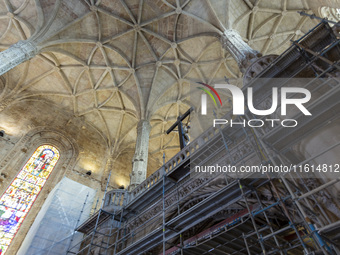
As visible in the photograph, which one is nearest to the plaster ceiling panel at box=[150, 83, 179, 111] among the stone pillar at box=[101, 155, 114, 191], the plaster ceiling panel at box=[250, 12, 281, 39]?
the stone pillar at box=[101, 155, 114, 191]

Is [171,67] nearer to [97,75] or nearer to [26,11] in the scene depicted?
[97,75]

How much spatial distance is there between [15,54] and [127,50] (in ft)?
23.7

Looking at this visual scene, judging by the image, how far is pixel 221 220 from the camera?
6.62 metres

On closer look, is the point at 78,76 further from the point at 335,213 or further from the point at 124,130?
the point at 335,213

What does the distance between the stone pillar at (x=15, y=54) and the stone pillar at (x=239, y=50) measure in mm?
9619

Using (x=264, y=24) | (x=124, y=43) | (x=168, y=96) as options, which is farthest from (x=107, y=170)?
(x=264, y=24)

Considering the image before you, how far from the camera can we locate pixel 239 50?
417 inches

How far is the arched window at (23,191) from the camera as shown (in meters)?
11.4

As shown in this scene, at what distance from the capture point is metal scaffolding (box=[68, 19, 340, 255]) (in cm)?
387

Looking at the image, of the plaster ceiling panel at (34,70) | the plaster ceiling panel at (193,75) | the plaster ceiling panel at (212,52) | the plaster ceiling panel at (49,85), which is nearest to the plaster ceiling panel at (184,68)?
the plaster ceiling panel at (193,75)

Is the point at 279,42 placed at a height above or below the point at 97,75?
below

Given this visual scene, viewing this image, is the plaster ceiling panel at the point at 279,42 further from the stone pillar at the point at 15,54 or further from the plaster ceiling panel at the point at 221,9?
the stone pillar at the point at 15,54

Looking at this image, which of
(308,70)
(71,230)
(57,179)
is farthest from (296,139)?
(57,179)

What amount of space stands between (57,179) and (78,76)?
734cm
